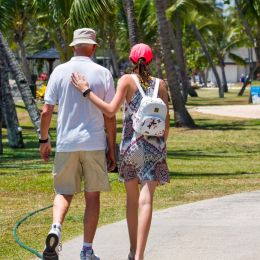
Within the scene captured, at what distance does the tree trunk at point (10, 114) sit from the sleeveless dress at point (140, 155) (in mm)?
11983

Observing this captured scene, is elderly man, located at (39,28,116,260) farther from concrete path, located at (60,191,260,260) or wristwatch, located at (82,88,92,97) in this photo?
concrete path, located at (60,191,260,260)

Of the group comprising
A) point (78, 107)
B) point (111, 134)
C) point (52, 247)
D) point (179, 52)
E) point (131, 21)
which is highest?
point (131, 21)

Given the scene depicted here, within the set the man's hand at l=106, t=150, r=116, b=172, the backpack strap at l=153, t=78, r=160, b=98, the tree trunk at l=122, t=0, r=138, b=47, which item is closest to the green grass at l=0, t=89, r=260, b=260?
the man's hand at l=106, t=150, r=116, b=172

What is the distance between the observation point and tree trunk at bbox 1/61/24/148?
19312 millimetres

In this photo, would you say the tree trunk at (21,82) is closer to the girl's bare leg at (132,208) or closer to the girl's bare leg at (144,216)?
the girl's bare leg at (132,208)

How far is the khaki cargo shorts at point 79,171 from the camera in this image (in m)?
7.12

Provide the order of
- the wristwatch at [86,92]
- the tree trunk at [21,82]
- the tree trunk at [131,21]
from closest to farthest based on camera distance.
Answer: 1. the wristwatch at [86,92]
2. the tree trunk at [21,82]
3. the tree trunk at [131,21]

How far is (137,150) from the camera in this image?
7.07 m

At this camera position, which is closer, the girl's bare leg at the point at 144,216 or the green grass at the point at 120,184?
the girl's bare leg at the point at 144,216

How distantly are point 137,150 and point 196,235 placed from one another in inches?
63.4

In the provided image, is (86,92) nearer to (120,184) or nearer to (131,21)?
(120,184)

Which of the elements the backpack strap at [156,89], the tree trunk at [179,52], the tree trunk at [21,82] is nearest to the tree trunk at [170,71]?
the tree trunk at [21,82]

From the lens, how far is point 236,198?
10906mm

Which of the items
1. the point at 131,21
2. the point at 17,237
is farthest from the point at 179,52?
the point at 17,237
